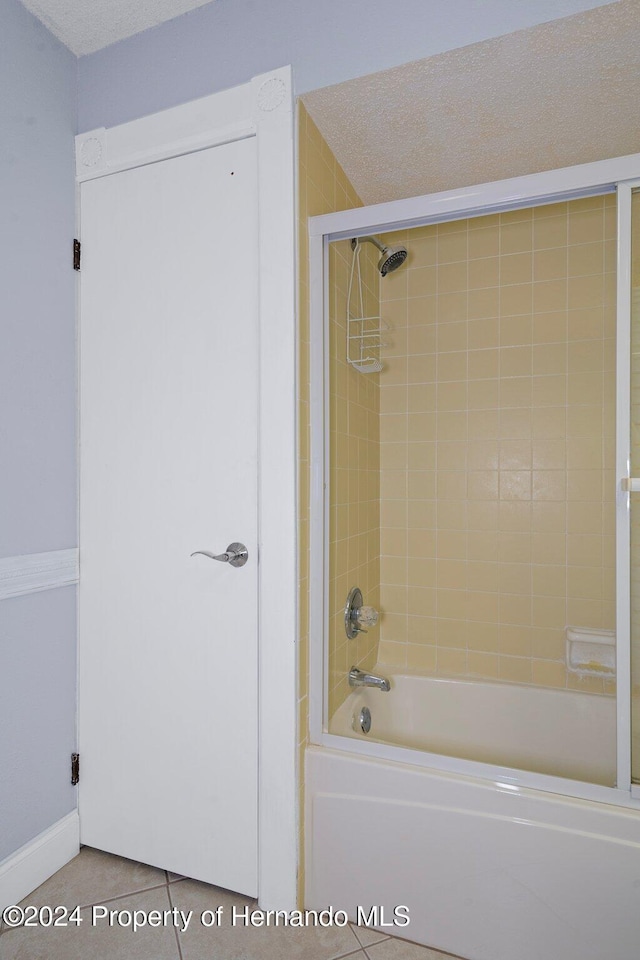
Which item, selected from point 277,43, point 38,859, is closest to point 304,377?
point 277,43

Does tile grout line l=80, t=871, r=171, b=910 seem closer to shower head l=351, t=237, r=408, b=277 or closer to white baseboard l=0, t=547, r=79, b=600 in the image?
white baseboard l=0, t=547, r=79, b=600

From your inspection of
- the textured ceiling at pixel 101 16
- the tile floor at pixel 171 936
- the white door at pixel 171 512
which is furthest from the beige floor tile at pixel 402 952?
the textured ceiling at pixel 101 16

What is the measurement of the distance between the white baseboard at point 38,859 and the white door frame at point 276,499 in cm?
64

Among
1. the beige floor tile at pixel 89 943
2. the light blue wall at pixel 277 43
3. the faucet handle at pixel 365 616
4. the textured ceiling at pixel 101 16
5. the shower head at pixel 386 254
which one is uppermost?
the textured ceiling at pixel 101 16

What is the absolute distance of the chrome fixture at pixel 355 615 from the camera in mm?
1854

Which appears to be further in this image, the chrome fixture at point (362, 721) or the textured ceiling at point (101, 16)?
the chrome fixture at point (362, 721)

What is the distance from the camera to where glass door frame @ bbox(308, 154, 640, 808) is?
1300 mm

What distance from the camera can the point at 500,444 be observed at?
2.22 m

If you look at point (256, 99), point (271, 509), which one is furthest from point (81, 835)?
point (256, 99)

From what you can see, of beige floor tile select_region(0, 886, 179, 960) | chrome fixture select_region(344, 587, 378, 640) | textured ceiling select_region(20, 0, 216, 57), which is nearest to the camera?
beige floor tile select_region(0, 886, 179, 960)

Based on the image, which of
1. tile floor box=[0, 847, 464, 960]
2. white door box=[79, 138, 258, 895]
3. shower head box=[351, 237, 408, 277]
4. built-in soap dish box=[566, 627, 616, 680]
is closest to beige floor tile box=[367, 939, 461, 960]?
tile floor box=[0, 847, 464, 960]

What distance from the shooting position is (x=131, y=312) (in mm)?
1705

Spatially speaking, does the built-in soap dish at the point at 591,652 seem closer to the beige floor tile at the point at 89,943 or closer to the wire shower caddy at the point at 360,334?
the wire shower caddy at the point at 360,334

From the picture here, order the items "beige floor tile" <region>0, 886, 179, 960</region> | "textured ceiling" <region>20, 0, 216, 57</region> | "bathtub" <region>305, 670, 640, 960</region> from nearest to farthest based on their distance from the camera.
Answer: "bathtub" <region>305, 670, 640, 960</region> → "beige floor tile" <region>0, 886, 179, 960</region> → "textured ceiling" <region>20, 0, 216, 57</region>
